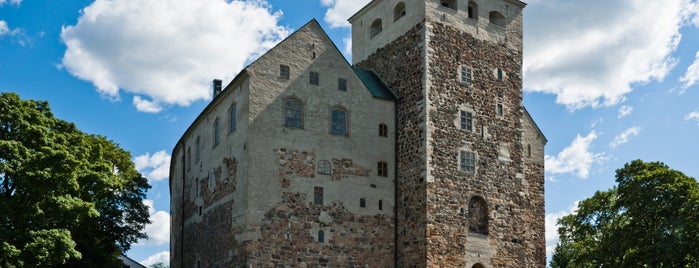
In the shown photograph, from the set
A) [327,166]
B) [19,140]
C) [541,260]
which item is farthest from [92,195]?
[541,260]

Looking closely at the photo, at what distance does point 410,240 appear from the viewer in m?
34.4

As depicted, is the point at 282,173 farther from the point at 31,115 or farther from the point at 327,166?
the point at 31,115

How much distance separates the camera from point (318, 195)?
33.5 m

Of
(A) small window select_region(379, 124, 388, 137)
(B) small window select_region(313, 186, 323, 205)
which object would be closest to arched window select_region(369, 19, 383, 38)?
(A) small window select_region(379, 124, 388, 137)

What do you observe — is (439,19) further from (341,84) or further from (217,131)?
(217,131)

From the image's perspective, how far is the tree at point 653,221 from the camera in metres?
33.3

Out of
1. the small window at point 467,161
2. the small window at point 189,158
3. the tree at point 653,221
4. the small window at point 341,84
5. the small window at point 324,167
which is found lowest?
the tree at point 653,221

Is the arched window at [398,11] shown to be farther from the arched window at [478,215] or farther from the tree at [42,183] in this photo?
the tree at [42,183]

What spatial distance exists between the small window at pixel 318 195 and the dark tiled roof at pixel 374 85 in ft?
18.8

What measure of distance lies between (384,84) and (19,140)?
17.4 meters

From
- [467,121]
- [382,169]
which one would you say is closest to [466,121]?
[467,121]

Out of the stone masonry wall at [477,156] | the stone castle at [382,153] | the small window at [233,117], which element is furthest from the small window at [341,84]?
the small window at [233,117]

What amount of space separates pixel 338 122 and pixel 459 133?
5.86m

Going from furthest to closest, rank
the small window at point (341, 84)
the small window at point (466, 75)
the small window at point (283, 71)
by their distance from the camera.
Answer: the small window at point (466, 75) → the small window at point (341, 84) → the small window at point (283, 71)
